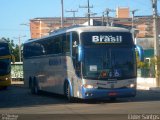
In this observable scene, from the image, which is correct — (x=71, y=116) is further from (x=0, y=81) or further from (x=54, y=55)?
(x=0, y=81)

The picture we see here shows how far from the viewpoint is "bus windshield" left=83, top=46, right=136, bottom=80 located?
71.9 feet

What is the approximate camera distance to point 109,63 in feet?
72.4

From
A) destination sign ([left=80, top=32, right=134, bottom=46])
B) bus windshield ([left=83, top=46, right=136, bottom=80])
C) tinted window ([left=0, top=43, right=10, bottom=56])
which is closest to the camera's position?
bus windshield ([left=83, top=46, right=136, bottom=80])

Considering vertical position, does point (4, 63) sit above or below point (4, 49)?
below

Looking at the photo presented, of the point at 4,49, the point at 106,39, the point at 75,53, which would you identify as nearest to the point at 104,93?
the point at 75,53

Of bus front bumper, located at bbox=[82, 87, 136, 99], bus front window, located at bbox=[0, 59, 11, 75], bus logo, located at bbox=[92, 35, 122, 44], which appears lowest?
bus front bumper, located at bbox=[82, 87, 136, 99]

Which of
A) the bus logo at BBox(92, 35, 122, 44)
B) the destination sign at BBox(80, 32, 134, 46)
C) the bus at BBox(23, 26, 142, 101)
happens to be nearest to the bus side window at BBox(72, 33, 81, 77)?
the bus at BBox(23, 26, 142, 101)

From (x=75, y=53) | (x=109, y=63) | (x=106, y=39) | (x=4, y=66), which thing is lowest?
(x=4, y=66)

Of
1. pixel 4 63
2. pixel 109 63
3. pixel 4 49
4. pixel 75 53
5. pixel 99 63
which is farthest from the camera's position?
pixel 4 63

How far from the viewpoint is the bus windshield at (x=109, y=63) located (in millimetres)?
21906

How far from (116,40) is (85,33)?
1469mm

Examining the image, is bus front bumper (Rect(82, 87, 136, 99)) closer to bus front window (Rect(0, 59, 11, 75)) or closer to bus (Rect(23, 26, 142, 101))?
bus (Rect(23, 26, 142, 101))

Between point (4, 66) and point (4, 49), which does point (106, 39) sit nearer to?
point (4, 49)

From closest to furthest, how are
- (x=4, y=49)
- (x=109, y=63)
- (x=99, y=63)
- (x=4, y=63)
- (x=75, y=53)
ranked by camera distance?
1. (x=99, y=63)
2. (x=109, y=63)
3. (x=75, y=53)
4. (x=4, y=49)
5. (x=4, y=63)
